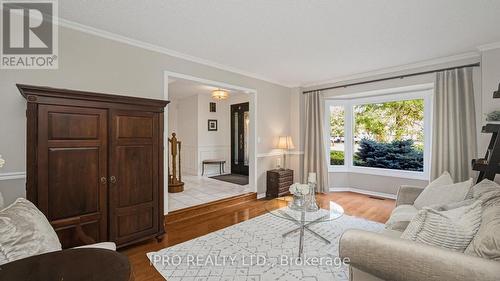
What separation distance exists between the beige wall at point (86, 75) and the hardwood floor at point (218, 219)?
1402 millimetres

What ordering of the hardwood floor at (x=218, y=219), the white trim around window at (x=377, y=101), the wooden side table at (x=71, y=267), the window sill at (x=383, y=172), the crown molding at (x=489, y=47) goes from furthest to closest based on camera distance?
the window sill at (x=383, y=172)
the white trim around window at (x=377, y=101)
the crown molding at (x=489, y=47)
the hardwood floor at (x=218, y=219)
the wooden side table at (x=71, y=267)

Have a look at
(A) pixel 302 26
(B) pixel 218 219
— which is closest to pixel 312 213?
(B) pixel 218 219

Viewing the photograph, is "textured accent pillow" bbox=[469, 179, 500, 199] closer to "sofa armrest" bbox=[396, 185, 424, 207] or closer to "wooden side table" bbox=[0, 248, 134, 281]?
"sofa armrest" bbox=[396, 185, 424, 207]

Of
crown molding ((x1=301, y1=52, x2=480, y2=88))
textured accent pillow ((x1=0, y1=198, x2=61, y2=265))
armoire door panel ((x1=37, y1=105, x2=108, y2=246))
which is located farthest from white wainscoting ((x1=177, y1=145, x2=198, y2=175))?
textured accent pillow ((x1=0, y1=198, x2=61, y2=265))

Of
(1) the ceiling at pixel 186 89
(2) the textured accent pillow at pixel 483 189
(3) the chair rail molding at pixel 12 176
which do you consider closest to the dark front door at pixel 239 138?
(1) the ceiling at pixel 186 89

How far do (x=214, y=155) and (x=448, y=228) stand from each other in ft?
21.7

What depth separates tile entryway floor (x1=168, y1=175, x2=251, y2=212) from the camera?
13.5 feet

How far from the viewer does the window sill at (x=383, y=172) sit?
15.3ft

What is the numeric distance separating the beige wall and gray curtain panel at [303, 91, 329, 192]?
7.02 ft

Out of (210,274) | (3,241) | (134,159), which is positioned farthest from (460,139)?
(3,241)

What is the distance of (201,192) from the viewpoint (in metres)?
4.98

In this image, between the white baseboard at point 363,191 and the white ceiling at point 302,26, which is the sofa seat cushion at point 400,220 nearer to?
Answer: the white ceiling at point 302,26

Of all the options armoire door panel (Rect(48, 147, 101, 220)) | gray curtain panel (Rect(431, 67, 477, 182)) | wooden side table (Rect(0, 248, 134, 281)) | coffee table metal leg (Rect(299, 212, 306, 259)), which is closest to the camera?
wooden side table (Rect(0, 248, 134, 281))

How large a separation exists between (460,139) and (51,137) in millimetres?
5185
